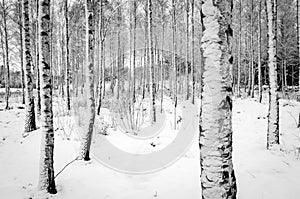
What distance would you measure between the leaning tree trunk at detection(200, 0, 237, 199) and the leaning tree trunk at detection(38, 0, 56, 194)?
302cm

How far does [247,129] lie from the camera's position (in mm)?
9727

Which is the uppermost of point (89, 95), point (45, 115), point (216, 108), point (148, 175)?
point (89, 95)

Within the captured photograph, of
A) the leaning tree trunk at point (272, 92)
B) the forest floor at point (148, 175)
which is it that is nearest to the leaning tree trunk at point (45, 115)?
the forest floor at point (148, 175)

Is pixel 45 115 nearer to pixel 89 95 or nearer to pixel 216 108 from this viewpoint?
pixel 89 95

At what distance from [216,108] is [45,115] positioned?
10.7ft

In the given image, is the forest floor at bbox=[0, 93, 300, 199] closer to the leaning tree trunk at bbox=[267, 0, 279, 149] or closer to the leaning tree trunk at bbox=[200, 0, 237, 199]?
the leaning tree trunk at bbox=[267, 0, 279, 149]

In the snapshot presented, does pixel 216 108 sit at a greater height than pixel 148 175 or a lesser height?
greater

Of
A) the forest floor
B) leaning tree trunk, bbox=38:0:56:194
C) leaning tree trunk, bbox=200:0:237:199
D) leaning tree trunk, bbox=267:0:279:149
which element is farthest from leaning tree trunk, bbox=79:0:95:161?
leaning tree trunk, bbox=267:0:279:149

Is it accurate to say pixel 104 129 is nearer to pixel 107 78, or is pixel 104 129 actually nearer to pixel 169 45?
pixel 169 45

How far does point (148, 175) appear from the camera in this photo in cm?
520

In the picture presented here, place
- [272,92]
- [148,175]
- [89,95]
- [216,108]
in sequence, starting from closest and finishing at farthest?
[216,108]
[148,175]
[89,95]
[272,92]

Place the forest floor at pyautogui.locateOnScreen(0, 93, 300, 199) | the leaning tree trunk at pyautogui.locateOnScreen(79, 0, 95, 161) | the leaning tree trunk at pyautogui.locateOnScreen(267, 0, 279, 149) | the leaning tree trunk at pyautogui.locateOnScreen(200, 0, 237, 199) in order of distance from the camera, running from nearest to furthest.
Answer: the leaning tree trunk at pyautogui.locateOnScreen(200, 0, 237, 199), the forest floor at pyautogui.locateOnScreen(0, 93, 300, 199), the leaning tree trunk at pyautogui.locateOnScreen(79, 0, 95, 161), the leaning tree trunk at pyautogui.locateOnScreen(267, 0, 279, 149)

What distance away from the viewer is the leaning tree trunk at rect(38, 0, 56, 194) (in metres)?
4.22

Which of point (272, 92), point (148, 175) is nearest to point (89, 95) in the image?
point (148, 175)
